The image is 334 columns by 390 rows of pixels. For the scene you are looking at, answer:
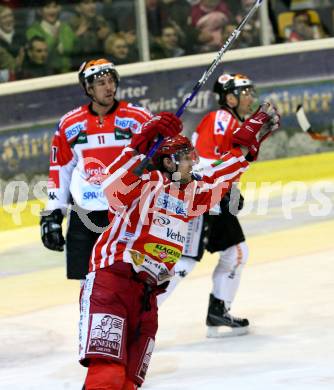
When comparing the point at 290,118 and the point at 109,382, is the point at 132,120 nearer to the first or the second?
the point at 109,382

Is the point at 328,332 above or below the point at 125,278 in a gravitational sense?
below

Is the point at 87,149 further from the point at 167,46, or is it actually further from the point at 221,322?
the point at 167,46

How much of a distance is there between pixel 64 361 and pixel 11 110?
16.4 ft

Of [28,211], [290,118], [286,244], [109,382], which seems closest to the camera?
[109,382]

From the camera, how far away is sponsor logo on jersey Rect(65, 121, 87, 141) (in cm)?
711

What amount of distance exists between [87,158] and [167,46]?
20.5 ft

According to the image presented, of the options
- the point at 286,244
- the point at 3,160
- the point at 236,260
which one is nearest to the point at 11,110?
the point at 3,160

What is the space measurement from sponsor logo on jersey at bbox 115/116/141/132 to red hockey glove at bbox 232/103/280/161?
1462 millimetres

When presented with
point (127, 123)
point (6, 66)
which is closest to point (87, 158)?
point (127, 123)

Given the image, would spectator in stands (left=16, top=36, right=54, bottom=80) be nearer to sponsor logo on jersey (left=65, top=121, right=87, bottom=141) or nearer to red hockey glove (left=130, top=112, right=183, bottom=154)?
sponsor logo on jersey (left=65, top=121, right=87, bottom=141)

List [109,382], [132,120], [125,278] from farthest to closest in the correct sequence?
1. [132,120]
2. [125,278]
3. [109,382]

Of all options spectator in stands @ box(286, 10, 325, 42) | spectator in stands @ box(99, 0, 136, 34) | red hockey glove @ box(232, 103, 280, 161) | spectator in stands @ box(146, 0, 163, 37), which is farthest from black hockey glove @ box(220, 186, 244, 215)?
spectator in stands @ box(286, 10, 325, 42)

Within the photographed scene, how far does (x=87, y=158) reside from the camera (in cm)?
711

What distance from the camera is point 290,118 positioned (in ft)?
44.3
